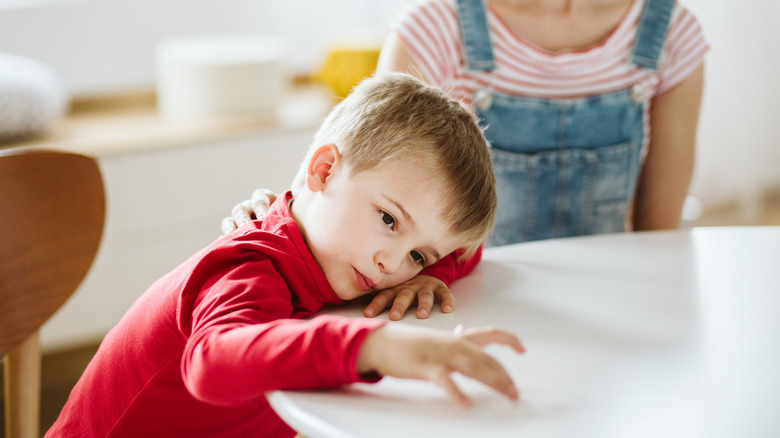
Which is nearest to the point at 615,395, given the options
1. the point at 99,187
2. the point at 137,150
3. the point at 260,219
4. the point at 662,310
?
the point at 662,310

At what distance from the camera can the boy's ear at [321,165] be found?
751 millimetres

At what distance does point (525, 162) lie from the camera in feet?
3.84

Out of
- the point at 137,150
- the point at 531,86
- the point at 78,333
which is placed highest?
the point at 531,86

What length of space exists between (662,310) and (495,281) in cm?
17

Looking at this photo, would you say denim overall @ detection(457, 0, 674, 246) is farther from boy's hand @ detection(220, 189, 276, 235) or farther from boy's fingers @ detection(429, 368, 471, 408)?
boy's fingers @ detection(429, 368, 471, 408)

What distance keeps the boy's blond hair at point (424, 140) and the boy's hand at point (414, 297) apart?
58 mm

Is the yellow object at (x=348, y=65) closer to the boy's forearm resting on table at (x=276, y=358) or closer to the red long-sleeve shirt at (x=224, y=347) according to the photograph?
the red long-sleeve shirt at (x=224, y=347)

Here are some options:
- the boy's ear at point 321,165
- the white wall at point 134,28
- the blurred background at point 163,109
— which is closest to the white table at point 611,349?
the boy's ear at point 321,165

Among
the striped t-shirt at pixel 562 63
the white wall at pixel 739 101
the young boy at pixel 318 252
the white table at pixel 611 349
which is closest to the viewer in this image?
the white table at pixel 611 349

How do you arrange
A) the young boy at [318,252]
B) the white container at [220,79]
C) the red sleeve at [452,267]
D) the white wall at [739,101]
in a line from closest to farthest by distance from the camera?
1. the young boy at [318,252]
2. the red sleeve at [452,267]
3. the white container at [220,79]
4. the white wall at [739,101]

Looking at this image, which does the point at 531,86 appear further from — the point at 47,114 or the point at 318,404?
the point at 47,114

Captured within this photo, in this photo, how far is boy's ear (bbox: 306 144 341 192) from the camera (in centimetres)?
75

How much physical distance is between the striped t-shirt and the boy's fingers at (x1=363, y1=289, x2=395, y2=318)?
1.52ft

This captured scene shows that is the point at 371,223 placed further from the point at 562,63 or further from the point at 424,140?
the point at 562,63
